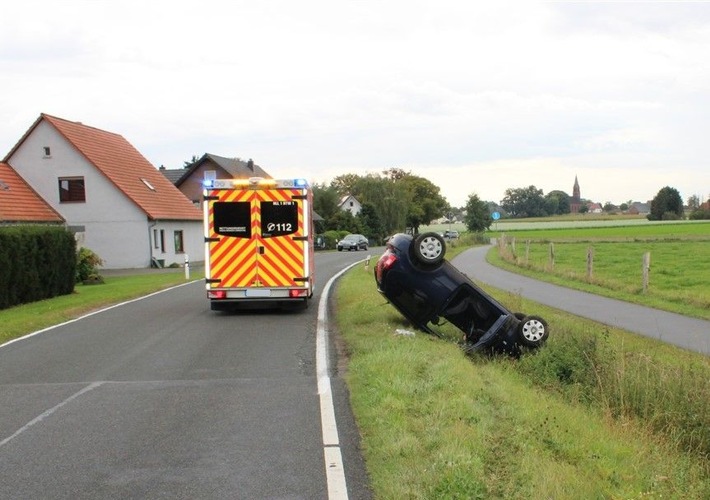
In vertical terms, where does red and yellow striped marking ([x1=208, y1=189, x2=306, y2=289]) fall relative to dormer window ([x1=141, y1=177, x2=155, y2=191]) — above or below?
below

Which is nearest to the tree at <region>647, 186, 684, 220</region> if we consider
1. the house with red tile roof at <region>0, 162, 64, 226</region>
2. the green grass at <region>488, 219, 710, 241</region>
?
the green grass at <region>488, 219, 710, 241</region>

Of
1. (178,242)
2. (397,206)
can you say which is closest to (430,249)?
(178,242)

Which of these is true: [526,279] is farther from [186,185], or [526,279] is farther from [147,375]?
[186,185]

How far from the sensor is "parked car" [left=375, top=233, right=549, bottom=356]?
11367mm

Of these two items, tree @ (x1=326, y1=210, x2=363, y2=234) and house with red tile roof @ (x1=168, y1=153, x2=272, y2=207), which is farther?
tree @ (x1=326, y1=210, x2=363, y2=234)

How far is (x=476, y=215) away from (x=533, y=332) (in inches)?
2835

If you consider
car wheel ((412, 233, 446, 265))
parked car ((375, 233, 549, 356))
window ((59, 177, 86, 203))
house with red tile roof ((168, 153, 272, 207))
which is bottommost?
parked car ((375, 233, 549, 356))

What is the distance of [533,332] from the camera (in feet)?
36.8

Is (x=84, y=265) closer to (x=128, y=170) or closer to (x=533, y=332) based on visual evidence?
(x=128, y=170)

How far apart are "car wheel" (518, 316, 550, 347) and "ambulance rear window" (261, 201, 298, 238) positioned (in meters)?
6.16

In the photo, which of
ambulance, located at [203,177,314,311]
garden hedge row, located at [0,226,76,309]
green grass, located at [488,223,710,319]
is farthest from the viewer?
green grass, located at [488,223,710,319]

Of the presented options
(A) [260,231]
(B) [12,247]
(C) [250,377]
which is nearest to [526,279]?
(A) [260,231]

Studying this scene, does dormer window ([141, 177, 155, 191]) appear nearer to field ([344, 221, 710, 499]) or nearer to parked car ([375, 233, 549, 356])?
field ([344, 221, 710, 499])

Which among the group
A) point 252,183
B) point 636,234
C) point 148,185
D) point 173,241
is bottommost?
point 636,234
